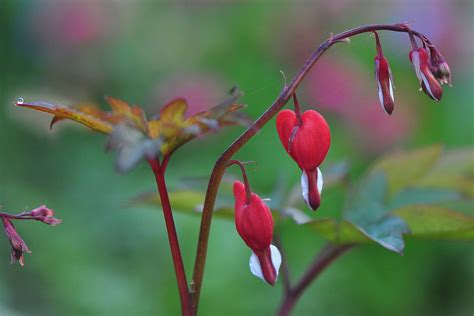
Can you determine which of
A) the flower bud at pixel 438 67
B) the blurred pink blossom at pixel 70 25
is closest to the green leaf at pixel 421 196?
the flower bud at pixel 438 67

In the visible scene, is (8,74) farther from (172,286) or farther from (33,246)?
(172,286)

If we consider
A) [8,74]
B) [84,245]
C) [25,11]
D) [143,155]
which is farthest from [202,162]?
[143,155]

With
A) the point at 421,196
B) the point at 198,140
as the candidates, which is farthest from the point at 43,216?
the point at 198,140

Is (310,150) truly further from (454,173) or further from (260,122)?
(454,173)

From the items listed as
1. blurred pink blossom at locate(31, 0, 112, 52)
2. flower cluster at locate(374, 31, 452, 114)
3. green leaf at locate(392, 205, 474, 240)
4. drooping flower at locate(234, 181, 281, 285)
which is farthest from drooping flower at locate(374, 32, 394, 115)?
blurred pink blossom at locate(31, 0, 112, 52)

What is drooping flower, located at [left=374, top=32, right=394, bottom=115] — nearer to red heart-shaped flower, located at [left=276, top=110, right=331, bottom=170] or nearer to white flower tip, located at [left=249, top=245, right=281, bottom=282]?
red heart-shaped flower, located at [left=276, top=110, right=331, bottom=170]

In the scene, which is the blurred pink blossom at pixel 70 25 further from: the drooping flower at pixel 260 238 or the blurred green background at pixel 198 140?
the drooping flower at pixel 260 238
